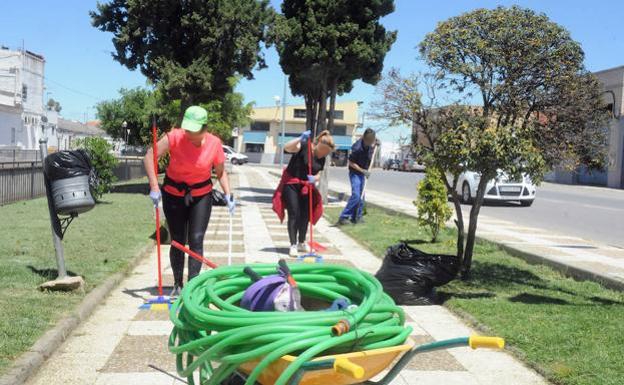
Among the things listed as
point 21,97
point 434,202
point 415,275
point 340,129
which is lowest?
point 415,275

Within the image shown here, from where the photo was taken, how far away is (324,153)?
32.1 ft

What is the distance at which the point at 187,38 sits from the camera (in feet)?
66.7

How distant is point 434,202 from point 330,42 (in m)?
8.24

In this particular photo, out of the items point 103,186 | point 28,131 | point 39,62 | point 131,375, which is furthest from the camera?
point 39,62

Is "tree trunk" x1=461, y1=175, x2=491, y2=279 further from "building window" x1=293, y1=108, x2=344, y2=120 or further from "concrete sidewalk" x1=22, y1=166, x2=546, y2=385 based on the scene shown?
"building window" x1=293, y1=108, x2=344, y2=120

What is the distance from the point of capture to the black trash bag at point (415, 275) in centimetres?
693

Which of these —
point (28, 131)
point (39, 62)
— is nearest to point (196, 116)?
point (28, 131)

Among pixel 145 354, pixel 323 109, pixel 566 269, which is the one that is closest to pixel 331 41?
pixel 323 109

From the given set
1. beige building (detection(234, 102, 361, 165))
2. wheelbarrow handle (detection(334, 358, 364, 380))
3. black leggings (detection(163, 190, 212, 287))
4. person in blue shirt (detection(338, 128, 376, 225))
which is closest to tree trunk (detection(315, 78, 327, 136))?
person in blue shirt (detection(338, 128, 376, 225))

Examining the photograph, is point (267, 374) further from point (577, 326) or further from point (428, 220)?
point (428, 220)

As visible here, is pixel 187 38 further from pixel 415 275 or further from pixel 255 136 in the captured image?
pixel 255 136

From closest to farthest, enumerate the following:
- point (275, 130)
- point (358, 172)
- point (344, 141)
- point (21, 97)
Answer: point (358, 172) < point (21, 97) < point (344, 141) < point (275, 130)

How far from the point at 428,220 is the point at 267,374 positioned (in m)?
8.04

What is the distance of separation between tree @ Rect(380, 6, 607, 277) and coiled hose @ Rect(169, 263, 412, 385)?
3.64 meters
